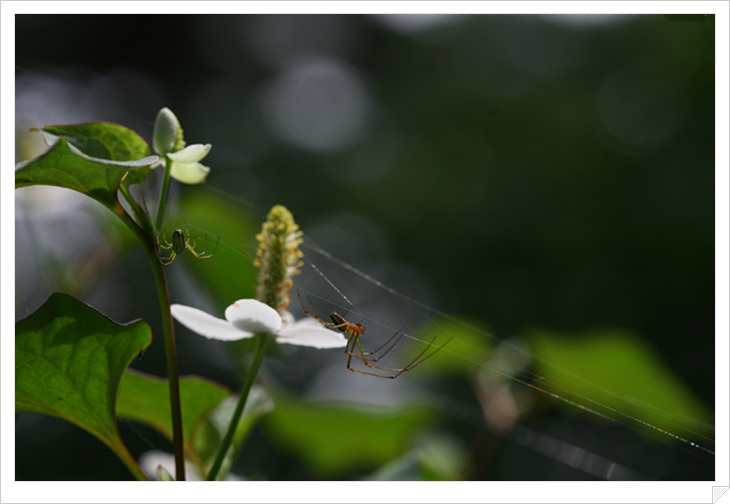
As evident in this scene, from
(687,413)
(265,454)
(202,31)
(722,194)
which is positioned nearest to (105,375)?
(265,454)

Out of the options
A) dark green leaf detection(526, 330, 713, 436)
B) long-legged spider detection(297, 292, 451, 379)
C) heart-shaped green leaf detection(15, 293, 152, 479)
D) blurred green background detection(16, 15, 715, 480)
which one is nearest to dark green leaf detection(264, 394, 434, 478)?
blurred green background detection(16, 15, 715, 480)

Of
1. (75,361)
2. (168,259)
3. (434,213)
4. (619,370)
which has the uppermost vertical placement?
(168,259)

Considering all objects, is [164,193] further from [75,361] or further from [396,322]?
[396,322]

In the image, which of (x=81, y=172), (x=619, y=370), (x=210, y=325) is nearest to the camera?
(x=81, y=172)

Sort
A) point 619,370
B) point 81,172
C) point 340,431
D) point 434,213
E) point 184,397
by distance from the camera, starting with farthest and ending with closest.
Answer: point 434,213 < point 619,370 < point 340,431 < point 184,397 < point 81,172

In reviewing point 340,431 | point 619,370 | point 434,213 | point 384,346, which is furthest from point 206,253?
point 434,213

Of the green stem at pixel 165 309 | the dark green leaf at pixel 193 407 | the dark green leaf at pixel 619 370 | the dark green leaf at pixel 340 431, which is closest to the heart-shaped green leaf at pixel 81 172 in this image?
the green stem at pixel 165 309

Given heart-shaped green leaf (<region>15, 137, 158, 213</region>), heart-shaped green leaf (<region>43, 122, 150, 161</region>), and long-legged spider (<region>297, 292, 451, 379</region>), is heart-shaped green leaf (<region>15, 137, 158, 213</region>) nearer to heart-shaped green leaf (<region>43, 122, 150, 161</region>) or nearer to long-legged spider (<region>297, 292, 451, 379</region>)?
heart-shaped green leaf (<region>43, 122, 150, 161</region>)

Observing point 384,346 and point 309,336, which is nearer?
point 309,336
